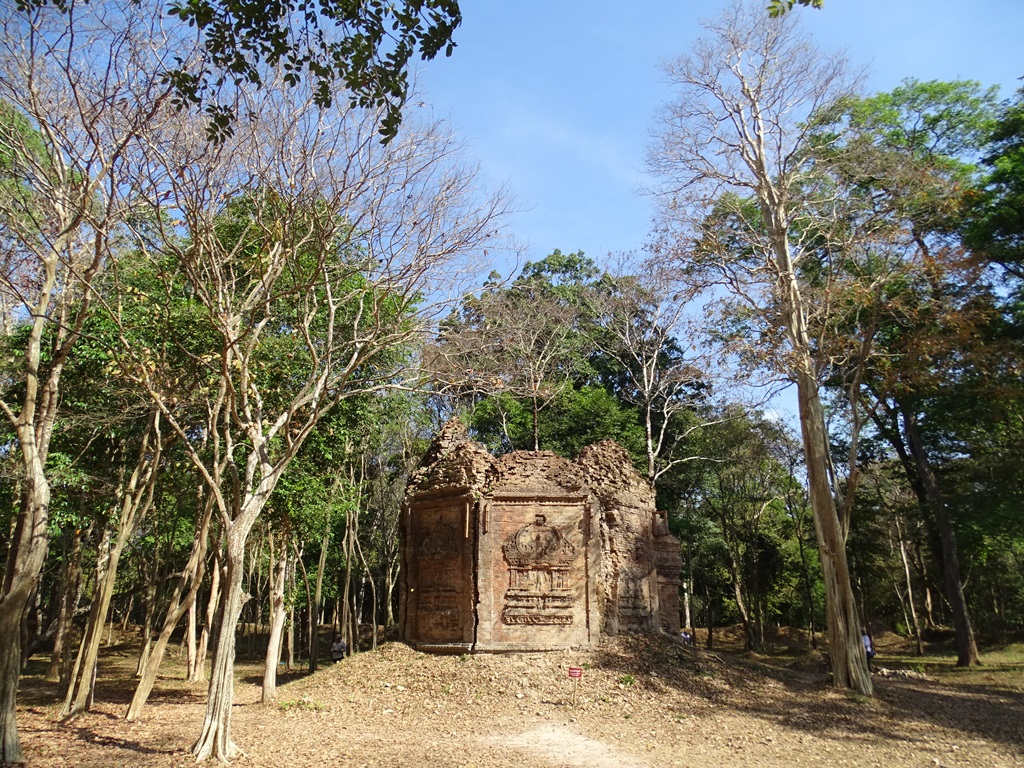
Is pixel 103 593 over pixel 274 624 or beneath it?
over

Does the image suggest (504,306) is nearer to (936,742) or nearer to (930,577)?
(936,742)

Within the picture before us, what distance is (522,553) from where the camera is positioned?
54.8 ft

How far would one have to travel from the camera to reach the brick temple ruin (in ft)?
53.5

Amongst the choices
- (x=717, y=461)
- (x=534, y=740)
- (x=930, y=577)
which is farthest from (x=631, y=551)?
(x=930, y=577)

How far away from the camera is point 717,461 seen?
1130 inches

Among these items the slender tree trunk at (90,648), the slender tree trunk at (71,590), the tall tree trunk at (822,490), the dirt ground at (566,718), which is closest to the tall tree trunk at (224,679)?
the dirt ground at (566,718)

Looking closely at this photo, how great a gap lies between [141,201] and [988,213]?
2044 cm

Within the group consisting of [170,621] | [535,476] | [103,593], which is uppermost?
[535,476]

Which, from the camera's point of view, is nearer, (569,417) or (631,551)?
(631,551)

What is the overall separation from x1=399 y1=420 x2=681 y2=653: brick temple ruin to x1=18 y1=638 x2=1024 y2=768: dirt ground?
0.77m

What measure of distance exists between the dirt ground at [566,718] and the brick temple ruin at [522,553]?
2.54ft

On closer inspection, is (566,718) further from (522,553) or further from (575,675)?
(522,553)

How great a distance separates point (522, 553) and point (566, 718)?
14.3 feet

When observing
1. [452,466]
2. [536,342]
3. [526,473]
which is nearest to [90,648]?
[452,466]
